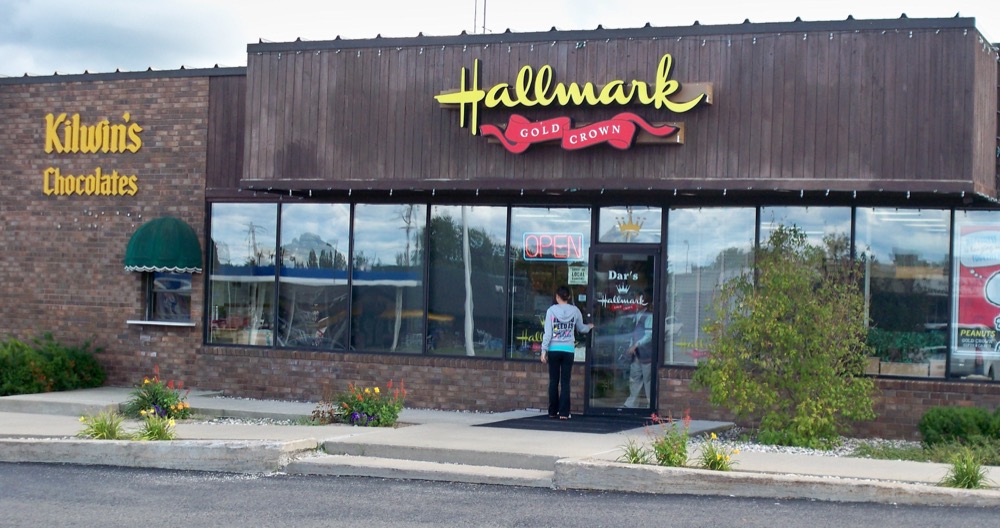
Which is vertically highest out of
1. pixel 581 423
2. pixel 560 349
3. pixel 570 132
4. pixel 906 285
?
pixel 570 132

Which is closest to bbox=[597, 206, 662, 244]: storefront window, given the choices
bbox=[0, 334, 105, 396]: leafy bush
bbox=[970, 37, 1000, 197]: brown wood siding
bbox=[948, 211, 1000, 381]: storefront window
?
bbox=[948, 211, 1000, 381]: storefront window

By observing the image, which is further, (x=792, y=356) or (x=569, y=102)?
(x=569, y=102)

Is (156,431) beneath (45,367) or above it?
beneath

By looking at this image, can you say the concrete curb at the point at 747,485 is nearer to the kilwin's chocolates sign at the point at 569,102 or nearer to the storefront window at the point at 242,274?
the kilwin's chocolates sign at the point at 569,102

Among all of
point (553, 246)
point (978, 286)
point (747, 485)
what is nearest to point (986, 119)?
point (978, 286)

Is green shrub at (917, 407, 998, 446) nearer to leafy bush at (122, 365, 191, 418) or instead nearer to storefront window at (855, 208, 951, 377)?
storefront window at (855, 208, 951, 377)

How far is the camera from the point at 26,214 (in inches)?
773

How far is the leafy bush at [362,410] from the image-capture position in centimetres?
1454

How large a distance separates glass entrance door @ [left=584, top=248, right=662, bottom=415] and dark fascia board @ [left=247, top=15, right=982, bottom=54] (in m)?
2.80

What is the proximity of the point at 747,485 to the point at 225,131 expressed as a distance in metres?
10.6

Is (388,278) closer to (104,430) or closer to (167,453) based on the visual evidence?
(104,430)

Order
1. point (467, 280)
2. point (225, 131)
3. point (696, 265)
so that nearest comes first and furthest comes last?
point (696, 265)
point (467, 280)
point (225, 131)

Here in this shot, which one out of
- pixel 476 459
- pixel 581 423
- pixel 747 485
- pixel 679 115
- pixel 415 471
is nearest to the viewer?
pixel 747 485

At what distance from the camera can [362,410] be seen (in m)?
14.6
